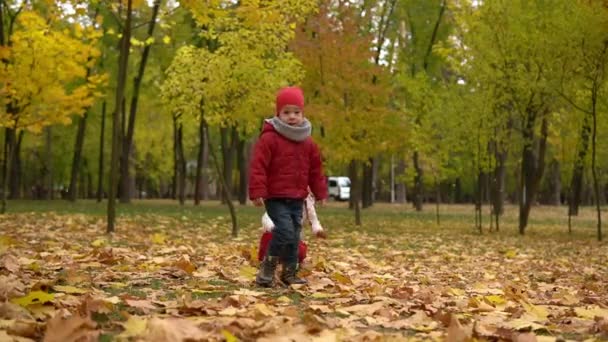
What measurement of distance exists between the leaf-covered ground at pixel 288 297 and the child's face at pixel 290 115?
1.41 metres

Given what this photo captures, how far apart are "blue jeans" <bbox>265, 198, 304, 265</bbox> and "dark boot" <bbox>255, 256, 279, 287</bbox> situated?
0.18 ft

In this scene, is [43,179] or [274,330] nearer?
[274,330]

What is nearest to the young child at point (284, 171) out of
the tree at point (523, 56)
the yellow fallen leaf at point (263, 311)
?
the yellow fallen leaf at point (263, 311)

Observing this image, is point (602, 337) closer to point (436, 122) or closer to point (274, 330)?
point (274, 330)

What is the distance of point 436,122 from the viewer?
72.9 feet

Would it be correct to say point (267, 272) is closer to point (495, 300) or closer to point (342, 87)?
point (495, 300)

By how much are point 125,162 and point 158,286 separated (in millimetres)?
25919

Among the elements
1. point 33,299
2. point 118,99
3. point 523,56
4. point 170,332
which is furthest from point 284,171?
point 523,56

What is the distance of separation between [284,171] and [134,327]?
2.92m

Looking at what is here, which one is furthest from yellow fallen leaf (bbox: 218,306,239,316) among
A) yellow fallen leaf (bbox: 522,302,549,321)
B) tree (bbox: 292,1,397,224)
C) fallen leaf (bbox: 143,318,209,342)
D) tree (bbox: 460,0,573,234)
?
tree (bbox: 292,1,397,224)

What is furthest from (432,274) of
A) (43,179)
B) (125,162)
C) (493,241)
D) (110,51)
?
(43,179)

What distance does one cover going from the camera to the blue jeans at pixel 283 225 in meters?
6.38

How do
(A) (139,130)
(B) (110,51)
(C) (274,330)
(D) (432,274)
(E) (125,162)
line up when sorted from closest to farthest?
(C) (274,330) < (D) (432,274) < (E) (125,162) < (B) (110,51) < (A) (139,130)

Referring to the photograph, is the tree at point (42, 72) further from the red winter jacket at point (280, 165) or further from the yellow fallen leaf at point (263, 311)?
the yellow fallen leaf at point (263, 311)
